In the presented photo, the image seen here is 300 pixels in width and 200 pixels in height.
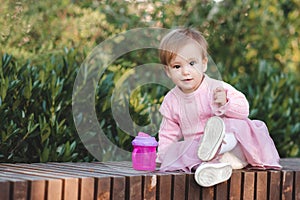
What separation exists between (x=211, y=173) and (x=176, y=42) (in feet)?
2.62

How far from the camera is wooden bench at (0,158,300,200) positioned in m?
3.11

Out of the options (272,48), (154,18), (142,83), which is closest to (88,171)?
(142,83)

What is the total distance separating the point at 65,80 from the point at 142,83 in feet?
3.07

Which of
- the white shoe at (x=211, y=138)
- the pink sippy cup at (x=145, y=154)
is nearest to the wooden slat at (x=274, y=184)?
the white shoe at (x=211, y=138)

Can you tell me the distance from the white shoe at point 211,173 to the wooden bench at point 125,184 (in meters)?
0.05

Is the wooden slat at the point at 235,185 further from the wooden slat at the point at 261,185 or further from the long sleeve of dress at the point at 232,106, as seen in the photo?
the long sleeve of dress at the point at 232,106

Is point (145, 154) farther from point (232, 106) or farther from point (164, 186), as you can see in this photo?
point (232, 106)

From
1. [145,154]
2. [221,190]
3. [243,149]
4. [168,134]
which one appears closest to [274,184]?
[243,149]

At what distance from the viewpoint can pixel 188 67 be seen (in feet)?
12.9

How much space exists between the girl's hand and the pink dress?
2cm

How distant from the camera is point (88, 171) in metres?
3.60

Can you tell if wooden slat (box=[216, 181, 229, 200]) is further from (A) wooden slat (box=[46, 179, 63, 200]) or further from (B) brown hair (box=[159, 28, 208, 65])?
(A) wooden slat (box=[46, 179, 63, 200])

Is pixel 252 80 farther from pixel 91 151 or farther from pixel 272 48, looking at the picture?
pixel 91 151

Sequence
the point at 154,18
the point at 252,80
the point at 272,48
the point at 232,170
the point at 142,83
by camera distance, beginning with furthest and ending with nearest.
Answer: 1. the point at 272,48
2. the point at 154,18
3. the point at 252,80
4. the point at 142,83
5. the point at 232,170
